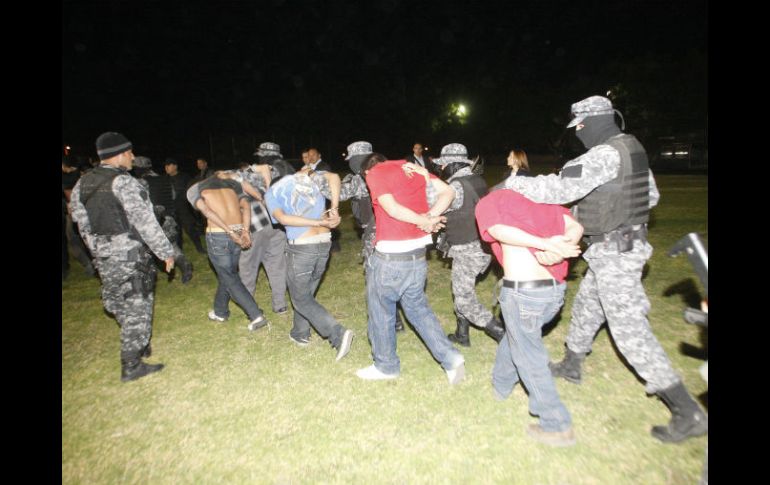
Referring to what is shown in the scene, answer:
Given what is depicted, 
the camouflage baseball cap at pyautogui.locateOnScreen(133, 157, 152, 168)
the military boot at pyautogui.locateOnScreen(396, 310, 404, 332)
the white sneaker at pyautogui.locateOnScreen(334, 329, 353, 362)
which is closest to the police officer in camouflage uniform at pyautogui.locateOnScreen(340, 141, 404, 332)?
the military boot at pyautogui.locateOnScreen(396, 310, 404, 332)

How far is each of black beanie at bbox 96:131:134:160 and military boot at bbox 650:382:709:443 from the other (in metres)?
4.76

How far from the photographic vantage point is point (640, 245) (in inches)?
120

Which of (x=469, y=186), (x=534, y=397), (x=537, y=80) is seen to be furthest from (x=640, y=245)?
(x=537, y=80)

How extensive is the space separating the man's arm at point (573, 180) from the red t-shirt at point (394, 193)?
82 cm

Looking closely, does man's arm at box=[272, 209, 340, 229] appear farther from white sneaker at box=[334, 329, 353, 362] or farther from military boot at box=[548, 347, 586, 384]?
military boot at box=[548, 347, 586, 384]

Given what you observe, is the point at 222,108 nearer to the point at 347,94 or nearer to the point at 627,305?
the point at 347,94

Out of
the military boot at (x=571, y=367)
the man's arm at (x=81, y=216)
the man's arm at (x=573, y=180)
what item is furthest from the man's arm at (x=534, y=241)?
the man's arm at (x=81, y=216)

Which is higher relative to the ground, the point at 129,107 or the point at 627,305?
the point at 129,107

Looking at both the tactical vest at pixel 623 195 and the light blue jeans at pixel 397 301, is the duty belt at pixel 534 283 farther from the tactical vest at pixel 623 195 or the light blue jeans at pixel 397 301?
the light blue jeans at pixel 397 301

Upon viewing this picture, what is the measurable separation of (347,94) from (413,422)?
46065 millimetres

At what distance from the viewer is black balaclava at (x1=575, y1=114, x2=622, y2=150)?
3.11 metres

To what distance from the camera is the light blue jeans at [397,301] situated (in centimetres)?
339

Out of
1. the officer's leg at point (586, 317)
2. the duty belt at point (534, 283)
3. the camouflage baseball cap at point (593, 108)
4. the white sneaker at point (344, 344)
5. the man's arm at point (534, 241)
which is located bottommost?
the white sneaker at point (344, 344)

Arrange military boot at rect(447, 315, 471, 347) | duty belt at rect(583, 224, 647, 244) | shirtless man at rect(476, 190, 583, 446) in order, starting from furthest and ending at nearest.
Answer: military boot at rect(447, 315, 471, 347), duty belt at rect(583, 224, 647, 244), shirtless man at rect(476, 190, 583, 446)
